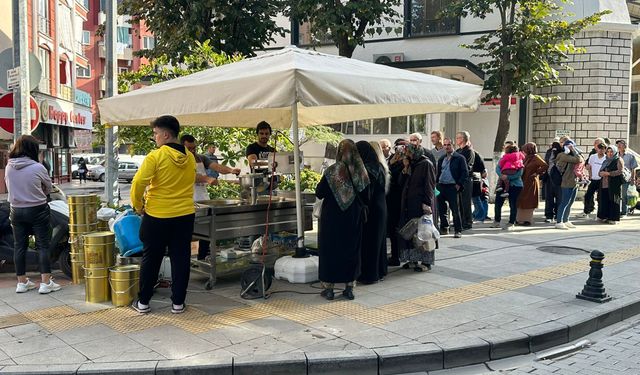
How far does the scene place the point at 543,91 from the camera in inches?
786

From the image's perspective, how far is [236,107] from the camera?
5.98 metres

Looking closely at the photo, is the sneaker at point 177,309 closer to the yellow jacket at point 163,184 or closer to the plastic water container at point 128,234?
the yellow jacket at point 163,184

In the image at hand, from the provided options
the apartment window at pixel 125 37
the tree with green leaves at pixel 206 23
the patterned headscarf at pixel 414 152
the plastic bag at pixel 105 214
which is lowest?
the plastic bag at pixel 105 214

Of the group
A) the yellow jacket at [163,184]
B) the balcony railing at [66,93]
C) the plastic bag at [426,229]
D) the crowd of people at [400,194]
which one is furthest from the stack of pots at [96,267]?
the balcony railing at [66,93]

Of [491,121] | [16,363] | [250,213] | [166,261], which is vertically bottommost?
[16,363]

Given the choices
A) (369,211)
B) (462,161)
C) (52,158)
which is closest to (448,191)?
(462,161)

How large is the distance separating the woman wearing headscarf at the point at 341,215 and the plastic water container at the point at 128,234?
2.19 metres

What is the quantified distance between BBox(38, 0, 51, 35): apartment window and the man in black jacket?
2519 centimetres

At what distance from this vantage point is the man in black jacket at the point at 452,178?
35.6ft

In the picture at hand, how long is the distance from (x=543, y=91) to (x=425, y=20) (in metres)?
4.98

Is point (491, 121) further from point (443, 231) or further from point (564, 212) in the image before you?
point (443, 231)

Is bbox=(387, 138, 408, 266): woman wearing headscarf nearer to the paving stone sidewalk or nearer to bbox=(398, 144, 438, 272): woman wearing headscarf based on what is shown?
bbox=(398, 144, 438, 272): woman wearing headscarf

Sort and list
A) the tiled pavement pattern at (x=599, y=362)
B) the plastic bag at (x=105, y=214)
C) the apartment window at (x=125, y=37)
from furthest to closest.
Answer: the apartment window at (x=125, y=37), the plastic bag at (x=105, y=214), the tiled pavement pattern at (x=599, y=362)

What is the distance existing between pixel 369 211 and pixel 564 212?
7226 mm
